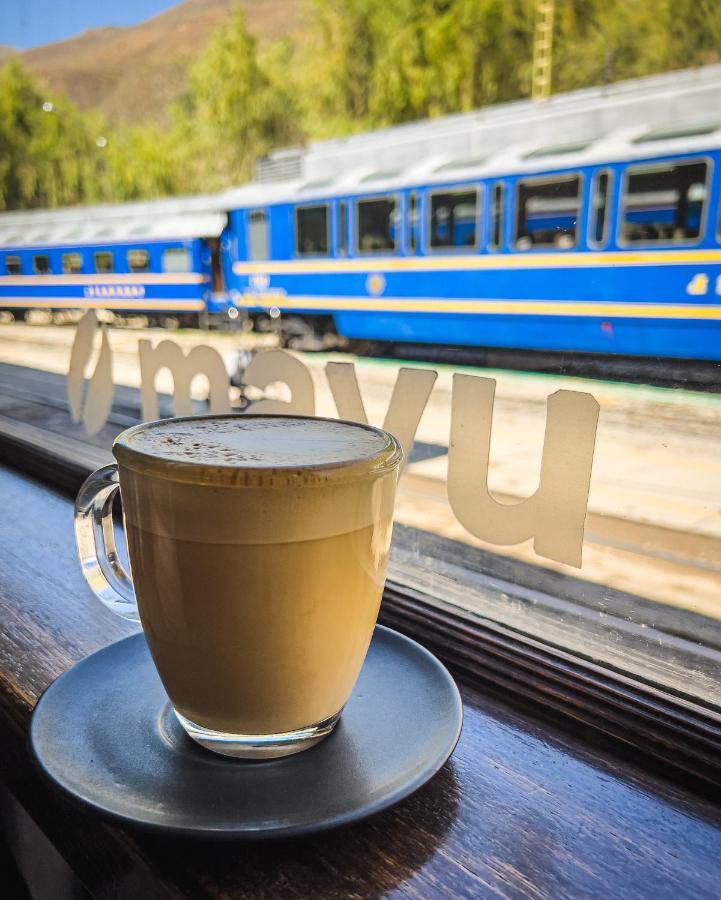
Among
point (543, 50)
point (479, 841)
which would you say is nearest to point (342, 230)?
point (543, 50)

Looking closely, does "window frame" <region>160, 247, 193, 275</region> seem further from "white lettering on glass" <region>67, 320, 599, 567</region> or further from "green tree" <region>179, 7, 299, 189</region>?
"white lettering on glass" <region>67, 320, 599, 567</region>

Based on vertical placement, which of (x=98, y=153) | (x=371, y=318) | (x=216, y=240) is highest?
(x=98, y=153)

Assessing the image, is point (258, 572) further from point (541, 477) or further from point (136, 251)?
point (136, 251)

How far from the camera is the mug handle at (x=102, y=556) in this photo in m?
0.38

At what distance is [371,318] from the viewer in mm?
1451

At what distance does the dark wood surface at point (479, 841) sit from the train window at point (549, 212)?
57cm

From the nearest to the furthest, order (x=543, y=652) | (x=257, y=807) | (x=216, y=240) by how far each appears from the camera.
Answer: (x=257, y=807) → (x=543, y=652) → (x=216, y=240)

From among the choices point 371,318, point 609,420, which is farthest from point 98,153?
point 609,420

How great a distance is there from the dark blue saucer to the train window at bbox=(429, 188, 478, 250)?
6.13 feet

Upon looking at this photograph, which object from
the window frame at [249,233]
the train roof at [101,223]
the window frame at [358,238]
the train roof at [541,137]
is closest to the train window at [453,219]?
the window frame at [358,238]

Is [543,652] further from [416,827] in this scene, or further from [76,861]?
[76,861]

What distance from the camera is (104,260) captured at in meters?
1.43

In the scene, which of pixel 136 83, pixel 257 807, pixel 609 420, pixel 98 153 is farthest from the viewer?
pixel 98 153

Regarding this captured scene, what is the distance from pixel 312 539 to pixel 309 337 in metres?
0.80
